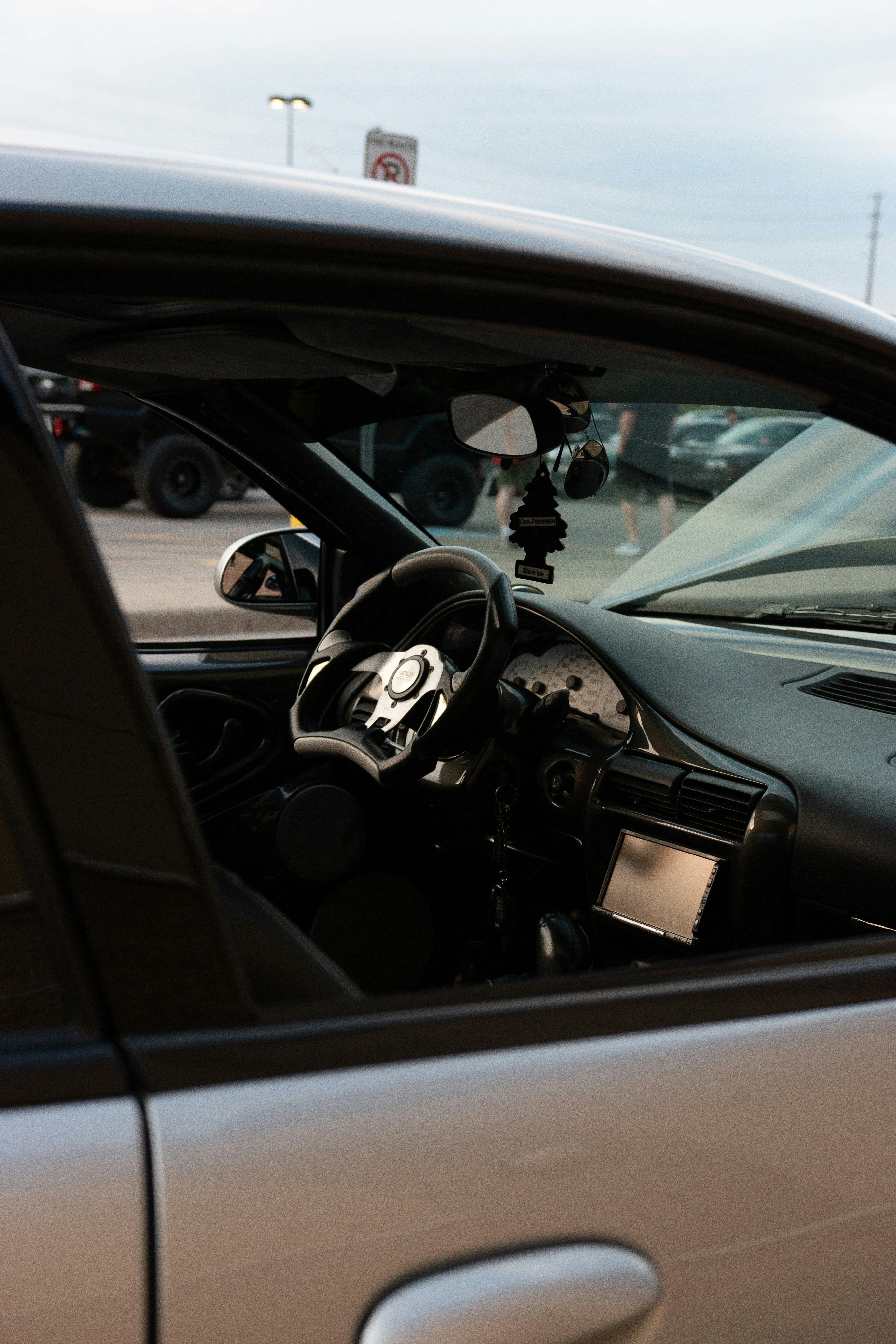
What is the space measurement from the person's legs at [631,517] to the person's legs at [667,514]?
5 cm

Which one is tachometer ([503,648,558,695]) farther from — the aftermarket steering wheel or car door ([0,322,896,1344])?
car door ([0,322,896,1344])

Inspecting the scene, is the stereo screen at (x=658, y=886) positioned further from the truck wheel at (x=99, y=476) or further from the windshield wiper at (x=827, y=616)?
the truck wheel at (x=99, y=476)

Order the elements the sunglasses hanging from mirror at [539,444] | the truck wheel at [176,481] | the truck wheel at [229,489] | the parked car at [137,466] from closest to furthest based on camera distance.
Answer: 1. the sunglasses hanging from mirror at [539,444]
2. the truck wheel at [229,489]
3. the parked car at [137,466]
4. the truck wheel at [176,481]

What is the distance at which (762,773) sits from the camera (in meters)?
1.78

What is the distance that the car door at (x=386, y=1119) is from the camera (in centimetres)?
77

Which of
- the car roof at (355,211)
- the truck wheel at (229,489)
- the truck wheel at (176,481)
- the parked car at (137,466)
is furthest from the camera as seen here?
the truck wheel at (176,481)

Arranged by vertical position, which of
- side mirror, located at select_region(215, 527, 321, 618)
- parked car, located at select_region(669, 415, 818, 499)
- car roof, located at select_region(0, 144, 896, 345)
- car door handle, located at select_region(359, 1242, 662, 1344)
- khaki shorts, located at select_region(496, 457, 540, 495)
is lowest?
car door handle, located at select_region(359, 1242, 662, 1344)

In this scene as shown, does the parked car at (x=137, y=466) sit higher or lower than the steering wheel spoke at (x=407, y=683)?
higher

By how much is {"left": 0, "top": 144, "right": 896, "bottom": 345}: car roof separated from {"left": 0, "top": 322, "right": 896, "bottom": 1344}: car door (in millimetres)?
197

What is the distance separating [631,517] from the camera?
226cm

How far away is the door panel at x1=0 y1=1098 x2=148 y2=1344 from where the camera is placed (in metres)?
0.71

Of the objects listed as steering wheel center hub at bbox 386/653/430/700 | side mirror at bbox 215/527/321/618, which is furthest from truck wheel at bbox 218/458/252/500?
steering wheel center hub at bbox 386/653/430/700

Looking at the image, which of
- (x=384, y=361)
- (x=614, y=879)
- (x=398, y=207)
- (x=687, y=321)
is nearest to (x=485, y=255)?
(x=398, y=207)

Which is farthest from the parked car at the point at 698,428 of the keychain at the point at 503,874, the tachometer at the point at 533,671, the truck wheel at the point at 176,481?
the truck wheel at the point at 176,481
